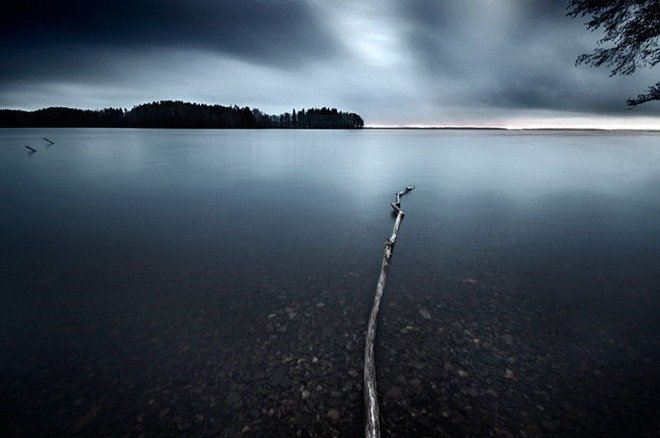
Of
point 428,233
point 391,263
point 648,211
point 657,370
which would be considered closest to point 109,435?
point 391,263

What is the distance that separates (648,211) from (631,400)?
17.2 meters

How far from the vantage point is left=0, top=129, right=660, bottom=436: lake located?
14.8 feet

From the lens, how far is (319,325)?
6457 mm

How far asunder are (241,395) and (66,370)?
3201 mm

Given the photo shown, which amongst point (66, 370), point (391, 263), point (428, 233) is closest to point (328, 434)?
point (66, 370)

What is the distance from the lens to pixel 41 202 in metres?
17.2

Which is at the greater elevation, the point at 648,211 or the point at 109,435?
the point at 648,211

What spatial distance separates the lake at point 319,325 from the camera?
450 centimetres

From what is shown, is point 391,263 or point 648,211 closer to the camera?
point 391,263

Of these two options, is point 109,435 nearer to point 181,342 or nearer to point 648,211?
point 181,342

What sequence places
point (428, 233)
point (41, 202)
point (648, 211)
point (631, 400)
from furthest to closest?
point (41, 202) → point (648, 211) → point (428, 233) → point (631, 400)

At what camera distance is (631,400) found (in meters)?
4.67

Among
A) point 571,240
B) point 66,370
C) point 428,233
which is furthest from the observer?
point 428,233

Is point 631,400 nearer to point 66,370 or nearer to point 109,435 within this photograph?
point 109,435
